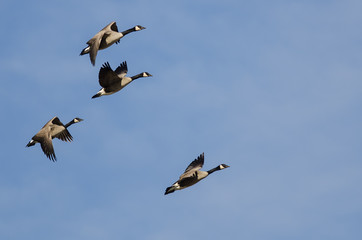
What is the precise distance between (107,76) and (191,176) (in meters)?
5.58

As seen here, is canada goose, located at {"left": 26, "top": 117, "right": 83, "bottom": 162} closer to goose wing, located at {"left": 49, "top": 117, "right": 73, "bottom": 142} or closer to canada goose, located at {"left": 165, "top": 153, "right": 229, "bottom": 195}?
goose wing, located at {"left": 49, "top": 117, "right": 73, "bottom": 142}

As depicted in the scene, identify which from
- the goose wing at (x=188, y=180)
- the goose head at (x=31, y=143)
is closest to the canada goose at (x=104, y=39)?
the goose head at (x=31, y=143)

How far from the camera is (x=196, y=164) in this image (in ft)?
127

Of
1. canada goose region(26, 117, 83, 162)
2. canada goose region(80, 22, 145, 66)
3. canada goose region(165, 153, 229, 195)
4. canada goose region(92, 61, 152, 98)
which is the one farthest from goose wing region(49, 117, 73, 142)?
canada goose region(165, 153, 229, 195)

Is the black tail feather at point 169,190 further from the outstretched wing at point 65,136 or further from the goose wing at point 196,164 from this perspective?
the outstretched wing at point 65,136

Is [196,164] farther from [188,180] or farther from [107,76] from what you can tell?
[107,76]

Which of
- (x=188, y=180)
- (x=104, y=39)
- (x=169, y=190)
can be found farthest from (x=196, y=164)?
(x=104, y=39)

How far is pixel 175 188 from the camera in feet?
122

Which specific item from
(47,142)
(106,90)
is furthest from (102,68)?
(47,142)

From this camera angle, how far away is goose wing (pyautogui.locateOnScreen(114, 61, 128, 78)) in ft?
136

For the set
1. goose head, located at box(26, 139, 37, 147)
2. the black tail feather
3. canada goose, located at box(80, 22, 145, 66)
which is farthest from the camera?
goose head, located at box(26, 139, 37, 147)

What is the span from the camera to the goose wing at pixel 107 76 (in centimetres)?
3856

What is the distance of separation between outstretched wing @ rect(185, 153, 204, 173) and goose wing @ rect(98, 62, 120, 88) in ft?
15.9

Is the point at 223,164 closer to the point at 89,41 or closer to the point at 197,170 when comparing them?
the point at 197,170
